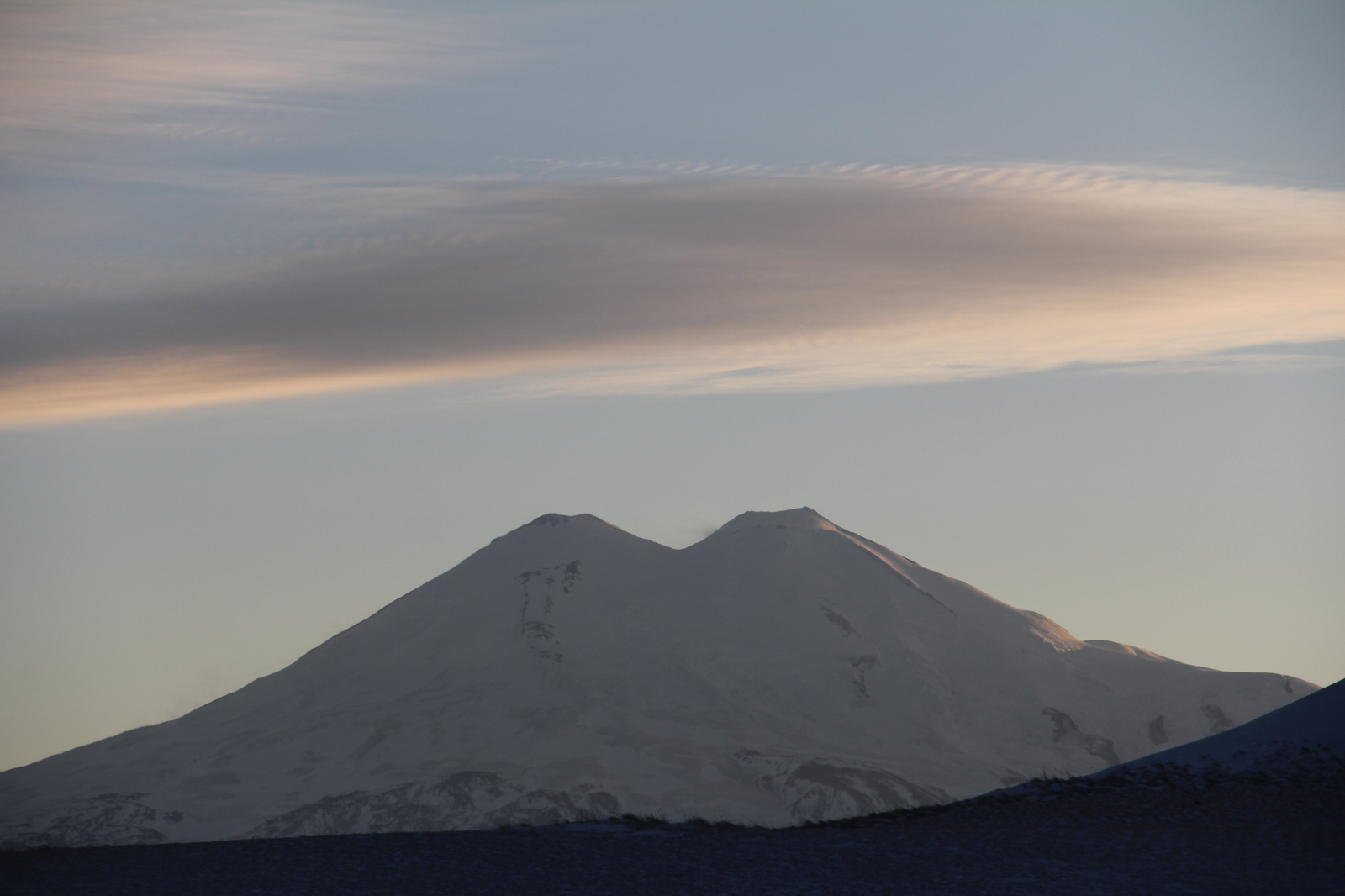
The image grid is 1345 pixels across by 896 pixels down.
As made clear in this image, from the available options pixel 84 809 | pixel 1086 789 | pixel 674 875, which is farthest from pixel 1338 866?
pixel 84 809

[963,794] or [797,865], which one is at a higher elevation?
[963,794]

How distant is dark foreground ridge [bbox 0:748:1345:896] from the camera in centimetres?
2202

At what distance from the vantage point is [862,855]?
2444 centimetres

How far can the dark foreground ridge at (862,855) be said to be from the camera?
22.0 metres

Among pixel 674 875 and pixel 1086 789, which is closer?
pixel 674 875

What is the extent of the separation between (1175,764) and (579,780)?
546 ft

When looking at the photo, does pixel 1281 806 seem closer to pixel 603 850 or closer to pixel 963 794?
pixel 603 850

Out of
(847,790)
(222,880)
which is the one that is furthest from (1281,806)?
(847,790)

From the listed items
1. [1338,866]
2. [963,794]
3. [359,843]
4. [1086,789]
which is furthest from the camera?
[963,794]

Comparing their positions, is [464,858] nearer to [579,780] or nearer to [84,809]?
[579,780]

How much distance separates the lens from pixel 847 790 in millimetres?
180750

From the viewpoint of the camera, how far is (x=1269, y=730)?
1264 inches

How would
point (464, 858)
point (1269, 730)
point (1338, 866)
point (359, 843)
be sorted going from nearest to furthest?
point (1338, 866) < point (464, 858) < point (359, 843) < point (1269, 730)

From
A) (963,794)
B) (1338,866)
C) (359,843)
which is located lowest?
(1338,866)
